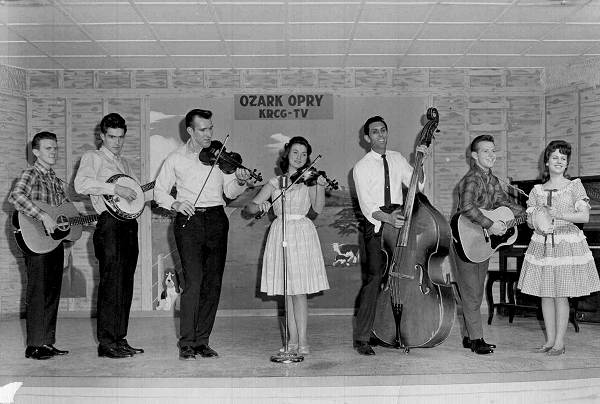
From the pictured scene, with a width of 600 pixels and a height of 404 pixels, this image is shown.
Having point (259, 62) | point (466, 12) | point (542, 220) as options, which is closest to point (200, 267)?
point (542, 220)

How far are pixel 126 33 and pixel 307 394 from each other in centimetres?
378

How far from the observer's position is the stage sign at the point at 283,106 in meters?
7.27

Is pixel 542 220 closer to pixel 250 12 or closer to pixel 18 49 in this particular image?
pixel 250 12

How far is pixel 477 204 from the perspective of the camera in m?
4.67

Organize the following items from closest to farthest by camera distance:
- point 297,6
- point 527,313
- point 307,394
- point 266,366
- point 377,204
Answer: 1. point 307,394
2. point 266,366
3. point 377,204
4. point 297,6
5. point 527,313

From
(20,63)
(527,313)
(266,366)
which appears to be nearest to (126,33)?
(20,63)

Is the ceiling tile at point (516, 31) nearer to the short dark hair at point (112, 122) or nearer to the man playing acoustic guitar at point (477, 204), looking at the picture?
the man playing acoustic guitar at point (477, 204)

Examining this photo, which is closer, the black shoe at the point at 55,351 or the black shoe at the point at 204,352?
the black shoe at the point at 204,352

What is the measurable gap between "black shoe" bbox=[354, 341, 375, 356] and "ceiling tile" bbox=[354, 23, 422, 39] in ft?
9.02

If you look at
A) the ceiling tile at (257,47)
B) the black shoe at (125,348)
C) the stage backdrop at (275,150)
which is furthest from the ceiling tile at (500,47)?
the black shoe at (125,348)

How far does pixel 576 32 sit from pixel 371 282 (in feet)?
10.8

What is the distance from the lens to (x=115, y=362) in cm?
453

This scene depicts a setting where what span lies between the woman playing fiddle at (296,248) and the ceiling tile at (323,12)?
1399 mm

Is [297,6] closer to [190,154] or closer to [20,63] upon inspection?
[190,154]
